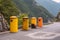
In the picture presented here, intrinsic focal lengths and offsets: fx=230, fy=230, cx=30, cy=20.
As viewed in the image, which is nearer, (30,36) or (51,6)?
(30,36)

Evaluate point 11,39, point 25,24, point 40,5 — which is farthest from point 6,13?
point 40,5

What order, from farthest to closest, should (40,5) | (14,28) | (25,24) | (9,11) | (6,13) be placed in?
(40,5) → (9,11) → (6,13) → (25,24) → (14,28)

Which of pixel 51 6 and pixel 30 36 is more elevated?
pixel 51 6

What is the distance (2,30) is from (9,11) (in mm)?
7567

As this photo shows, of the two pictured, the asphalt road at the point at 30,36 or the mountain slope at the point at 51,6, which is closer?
the asphalt road at the point at 30,36

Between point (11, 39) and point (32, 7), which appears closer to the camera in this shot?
point (11, 39)

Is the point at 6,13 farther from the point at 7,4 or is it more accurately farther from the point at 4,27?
the point at 4,27

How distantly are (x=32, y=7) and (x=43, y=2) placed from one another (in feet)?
9.89

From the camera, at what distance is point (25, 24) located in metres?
19.1

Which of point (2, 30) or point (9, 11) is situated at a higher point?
point (9, 11)

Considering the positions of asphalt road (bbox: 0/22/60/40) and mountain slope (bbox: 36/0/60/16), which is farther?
mountain slope (bbox: 36/0/60/16)

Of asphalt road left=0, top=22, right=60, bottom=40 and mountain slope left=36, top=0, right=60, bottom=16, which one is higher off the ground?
mountain slope left=36, top=0, right=60, bottom=16

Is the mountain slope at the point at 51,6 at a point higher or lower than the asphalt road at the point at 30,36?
higher

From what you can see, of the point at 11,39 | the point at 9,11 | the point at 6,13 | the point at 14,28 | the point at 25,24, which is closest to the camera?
the point at 11,39
